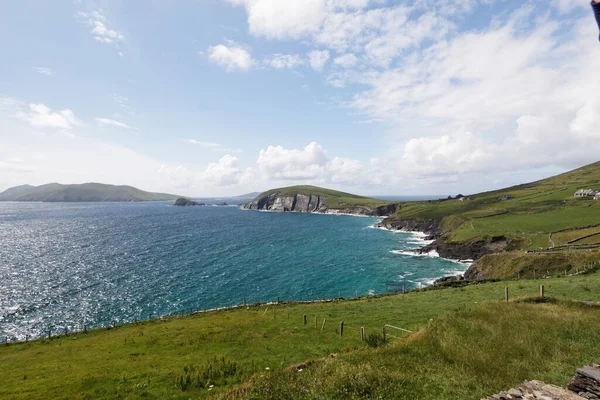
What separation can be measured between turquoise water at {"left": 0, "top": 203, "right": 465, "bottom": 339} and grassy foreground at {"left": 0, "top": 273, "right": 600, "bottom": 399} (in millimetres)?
22777

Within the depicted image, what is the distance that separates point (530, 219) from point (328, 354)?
448ft

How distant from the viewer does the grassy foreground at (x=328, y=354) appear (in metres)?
19.2

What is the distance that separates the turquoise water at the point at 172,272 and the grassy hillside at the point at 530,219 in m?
23.0

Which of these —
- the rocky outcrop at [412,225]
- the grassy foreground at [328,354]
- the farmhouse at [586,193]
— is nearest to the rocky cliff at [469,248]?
the rocky outcrop at [412,225]

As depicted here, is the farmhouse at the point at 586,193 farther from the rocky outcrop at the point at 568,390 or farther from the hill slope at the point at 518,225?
the rocky outcrop at the point at 568,390

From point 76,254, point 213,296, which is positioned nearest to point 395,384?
point 213,296

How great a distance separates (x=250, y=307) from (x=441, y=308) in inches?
1371

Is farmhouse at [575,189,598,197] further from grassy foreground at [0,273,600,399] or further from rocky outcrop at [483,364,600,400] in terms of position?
rocky outcrop at [483,364,600,400]

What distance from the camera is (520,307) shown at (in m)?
31.0

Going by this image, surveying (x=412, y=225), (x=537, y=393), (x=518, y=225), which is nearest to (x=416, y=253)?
(x=518, y=225)

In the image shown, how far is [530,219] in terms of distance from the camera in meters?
124

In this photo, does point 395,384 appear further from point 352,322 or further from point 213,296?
point 213,296

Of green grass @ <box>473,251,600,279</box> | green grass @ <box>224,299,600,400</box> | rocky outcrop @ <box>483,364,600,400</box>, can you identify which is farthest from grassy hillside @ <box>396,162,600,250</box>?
rocky outcrop @ <box>483,364,600,400</box>

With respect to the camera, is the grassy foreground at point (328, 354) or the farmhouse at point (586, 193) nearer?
the grassy foreground at point (328, 354)
